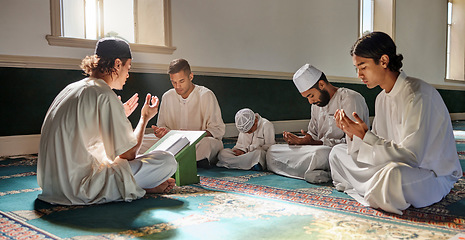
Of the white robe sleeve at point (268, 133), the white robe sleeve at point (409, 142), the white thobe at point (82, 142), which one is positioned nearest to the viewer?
the white robe sleeve at point (409, 142)

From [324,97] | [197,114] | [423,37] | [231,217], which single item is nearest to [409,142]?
[231,217]

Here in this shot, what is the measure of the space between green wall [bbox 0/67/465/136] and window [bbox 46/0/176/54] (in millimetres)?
402

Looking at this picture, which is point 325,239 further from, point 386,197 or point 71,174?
point 71,174

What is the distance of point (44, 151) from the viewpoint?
2.55 m

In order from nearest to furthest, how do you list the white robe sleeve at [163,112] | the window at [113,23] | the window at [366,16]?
the white robe sleeve at [163,112] → the window at [113,23] → the window at [366,16]

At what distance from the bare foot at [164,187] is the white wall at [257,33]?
10.1ft

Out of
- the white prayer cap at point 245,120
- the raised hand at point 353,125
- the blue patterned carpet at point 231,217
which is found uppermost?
the raised hand at point 353,125

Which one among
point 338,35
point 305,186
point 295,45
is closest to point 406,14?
point 338,35

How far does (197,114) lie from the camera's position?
4.43 metres

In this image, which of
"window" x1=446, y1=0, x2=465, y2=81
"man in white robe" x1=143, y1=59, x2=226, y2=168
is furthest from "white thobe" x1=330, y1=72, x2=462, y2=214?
"window" x1=446, y1=0, x2=465, y2=81

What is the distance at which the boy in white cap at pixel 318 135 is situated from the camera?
137 inches

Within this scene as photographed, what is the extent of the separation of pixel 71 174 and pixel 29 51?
318 cm

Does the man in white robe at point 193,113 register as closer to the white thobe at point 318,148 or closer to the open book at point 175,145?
the white thobe at point 318,148

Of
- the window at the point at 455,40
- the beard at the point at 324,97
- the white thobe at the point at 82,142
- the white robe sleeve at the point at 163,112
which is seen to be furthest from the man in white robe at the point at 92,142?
the window at the point at 455,40
